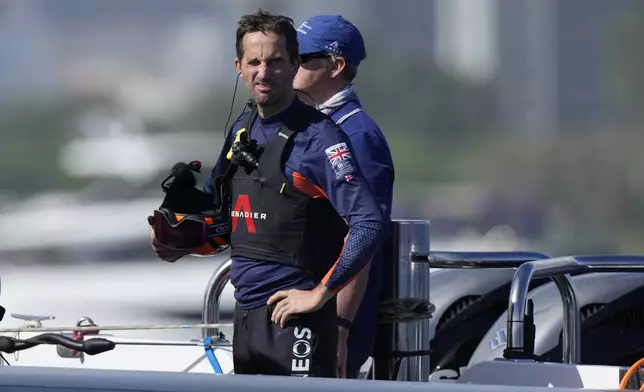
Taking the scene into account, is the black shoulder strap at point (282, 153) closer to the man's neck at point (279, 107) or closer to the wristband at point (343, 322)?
the man's neck at point (279, 107)

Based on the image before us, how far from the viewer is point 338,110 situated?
2.15 m

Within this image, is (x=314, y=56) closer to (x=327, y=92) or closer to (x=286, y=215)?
(x=327, y=92)

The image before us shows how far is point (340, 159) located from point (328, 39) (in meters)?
0.38

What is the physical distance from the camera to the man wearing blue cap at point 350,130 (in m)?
2.02

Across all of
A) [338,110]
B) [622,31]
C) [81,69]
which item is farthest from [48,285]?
[338,110]

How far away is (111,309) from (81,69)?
1225mm

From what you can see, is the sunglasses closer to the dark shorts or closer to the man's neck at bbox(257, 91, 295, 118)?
the man's neck at bbox(257, 91, 295, 118)

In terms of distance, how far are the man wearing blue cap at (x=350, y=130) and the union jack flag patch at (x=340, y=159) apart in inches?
4.9

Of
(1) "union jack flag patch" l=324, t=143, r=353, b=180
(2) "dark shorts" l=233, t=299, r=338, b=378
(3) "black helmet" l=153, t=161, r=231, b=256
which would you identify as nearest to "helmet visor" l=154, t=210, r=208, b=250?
(3) "black helmet" l=153, t=161, r=231, b=256

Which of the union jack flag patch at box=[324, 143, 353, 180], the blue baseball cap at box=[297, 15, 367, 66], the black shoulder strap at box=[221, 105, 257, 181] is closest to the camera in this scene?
the union jack flag patch at box=[324, 143, 353, 180]

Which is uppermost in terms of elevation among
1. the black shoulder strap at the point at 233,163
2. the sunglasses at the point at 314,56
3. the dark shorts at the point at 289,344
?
the sunglasses at the point at 314,56

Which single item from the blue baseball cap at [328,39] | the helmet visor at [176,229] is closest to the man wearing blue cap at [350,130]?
the blue baseball cap at [328,39]

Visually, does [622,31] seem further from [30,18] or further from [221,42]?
[30,18]

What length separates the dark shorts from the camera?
188 centimetres
